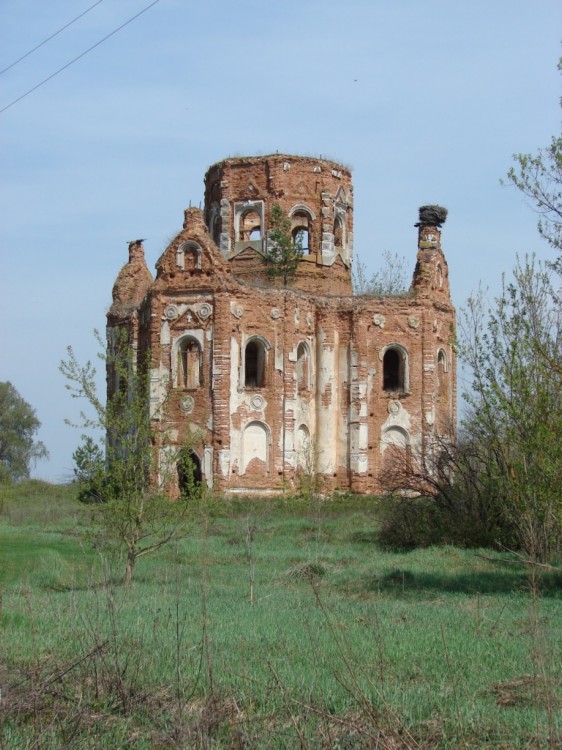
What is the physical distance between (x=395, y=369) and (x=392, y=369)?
130 mm

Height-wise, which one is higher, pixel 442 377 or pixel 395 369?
pixel 395 369

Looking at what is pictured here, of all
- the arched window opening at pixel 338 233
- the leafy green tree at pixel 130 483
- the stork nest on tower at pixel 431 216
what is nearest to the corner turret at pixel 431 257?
the stork nest on tower at pixel 431 216

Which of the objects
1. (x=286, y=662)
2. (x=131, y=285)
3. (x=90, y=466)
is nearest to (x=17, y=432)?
(x=131, y=285)

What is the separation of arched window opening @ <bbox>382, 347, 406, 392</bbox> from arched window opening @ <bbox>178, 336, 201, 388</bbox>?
6743 mm

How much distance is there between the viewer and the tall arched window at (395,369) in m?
34.7

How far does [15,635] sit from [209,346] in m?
21.5

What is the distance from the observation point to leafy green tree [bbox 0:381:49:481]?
187 feet

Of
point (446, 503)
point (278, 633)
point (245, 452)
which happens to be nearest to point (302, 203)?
point (245, 452)

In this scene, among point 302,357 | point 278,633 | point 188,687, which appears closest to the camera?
point 188,687

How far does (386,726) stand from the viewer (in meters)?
6.97

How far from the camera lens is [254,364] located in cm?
3481

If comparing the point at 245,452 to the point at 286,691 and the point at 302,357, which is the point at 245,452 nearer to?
the point at 302,357

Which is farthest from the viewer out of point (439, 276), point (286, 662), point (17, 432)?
point (17, 432)

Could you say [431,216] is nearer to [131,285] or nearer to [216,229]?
[216,229]
